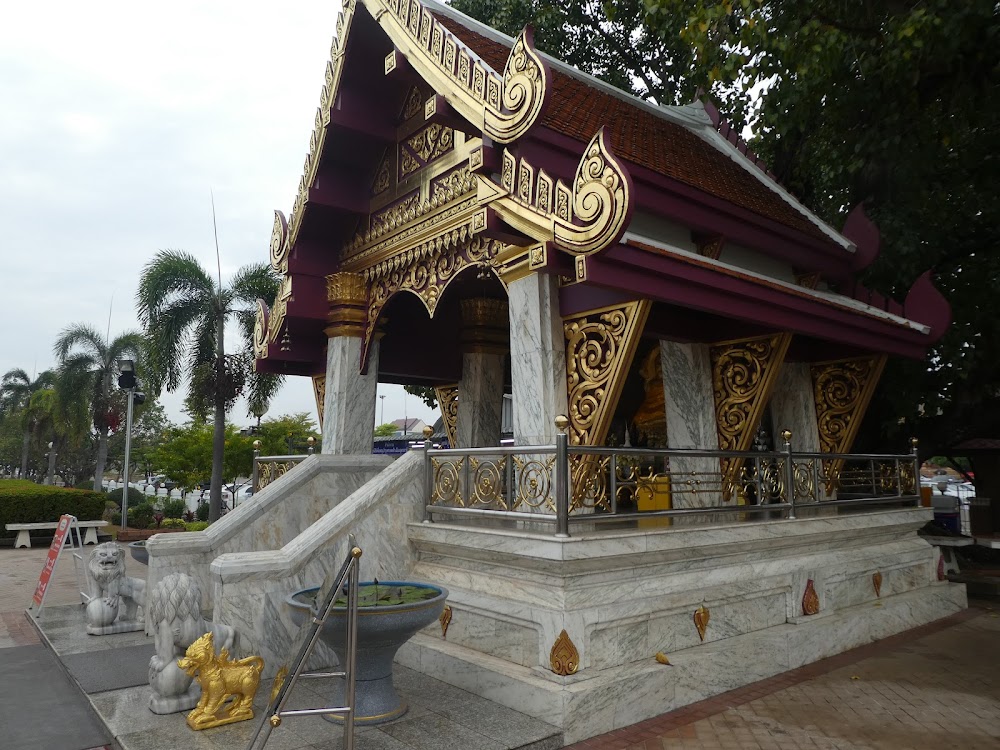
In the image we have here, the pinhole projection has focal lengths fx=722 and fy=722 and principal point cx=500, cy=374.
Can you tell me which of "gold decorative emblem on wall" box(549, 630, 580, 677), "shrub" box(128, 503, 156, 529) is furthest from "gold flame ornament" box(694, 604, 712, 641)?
"shrub" box(128, 503, 156, 529)

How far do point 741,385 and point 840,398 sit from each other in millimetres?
2299

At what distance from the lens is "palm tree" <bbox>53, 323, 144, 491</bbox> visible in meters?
36.0

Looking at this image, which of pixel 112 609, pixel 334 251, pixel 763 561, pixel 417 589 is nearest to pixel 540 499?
pixel 417 589

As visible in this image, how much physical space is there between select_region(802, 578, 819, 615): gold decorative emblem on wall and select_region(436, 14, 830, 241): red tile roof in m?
4.23

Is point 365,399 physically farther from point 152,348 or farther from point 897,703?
point 152,348

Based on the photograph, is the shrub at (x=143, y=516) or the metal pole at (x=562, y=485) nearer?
the metal pole at (x=562, y=485)

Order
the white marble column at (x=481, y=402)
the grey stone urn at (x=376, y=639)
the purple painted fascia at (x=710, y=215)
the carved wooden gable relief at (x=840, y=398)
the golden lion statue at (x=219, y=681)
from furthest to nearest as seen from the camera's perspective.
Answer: the white marble column at (x=481, y=402), the carved wooden gable relief at (x=840, y=398), the purple painted fascia at (x=710, y=215), the golden lion statue at (x=219, y=681), the grey stone urn at (x=376, y=639)

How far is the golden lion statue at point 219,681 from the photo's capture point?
475 centimetres

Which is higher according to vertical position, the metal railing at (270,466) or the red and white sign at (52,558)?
the metal railing at (270,466)

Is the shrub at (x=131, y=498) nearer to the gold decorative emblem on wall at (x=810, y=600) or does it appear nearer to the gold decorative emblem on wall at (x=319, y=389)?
the gold decorative emblem on wall at (x=319, y=389)

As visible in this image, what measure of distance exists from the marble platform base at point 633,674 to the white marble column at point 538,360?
6.31 ft

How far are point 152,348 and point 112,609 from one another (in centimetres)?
1360

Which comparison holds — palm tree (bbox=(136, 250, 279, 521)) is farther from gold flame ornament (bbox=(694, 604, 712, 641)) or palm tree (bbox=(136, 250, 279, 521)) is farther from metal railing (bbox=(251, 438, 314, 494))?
gold flame ornament (bbox=(694, 604, 712, 641))

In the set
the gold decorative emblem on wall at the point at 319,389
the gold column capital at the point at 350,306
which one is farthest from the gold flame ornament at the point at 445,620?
the gold decorative emblem on wall at the point at 319,389
